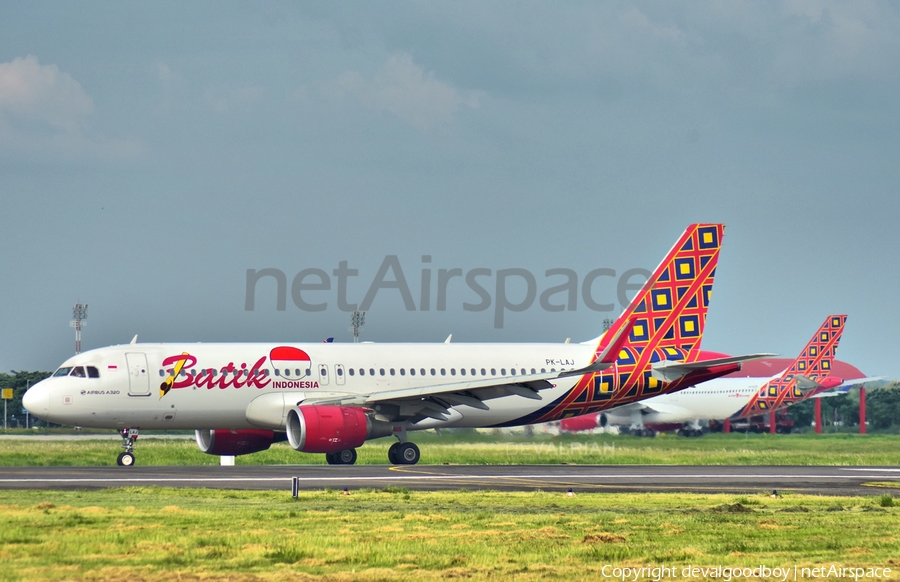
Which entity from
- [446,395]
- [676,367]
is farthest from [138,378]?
[676,367]

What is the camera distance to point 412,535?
16.9m

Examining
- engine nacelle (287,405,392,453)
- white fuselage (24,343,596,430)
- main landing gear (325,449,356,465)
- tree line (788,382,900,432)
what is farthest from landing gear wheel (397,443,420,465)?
tree line (788,382,900,432)

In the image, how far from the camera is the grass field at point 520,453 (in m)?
40.2

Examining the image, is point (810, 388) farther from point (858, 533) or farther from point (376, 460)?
point (858, 533)

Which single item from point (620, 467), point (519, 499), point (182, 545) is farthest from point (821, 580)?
point (620, 467)

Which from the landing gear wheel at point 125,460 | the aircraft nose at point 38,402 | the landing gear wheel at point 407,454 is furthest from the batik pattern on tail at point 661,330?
the aircraft nose at point 38,402

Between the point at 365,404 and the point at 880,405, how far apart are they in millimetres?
51004

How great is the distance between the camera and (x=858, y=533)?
17.6 m

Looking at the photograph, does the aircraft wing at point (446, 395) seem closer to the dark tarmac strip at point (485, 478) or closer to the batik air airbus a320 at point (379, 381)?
the batik air airbus a320 at point (379, 381)

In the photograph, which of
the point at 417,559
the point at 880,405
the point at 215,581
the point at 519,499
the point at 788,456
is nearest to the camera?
the point at 215,581

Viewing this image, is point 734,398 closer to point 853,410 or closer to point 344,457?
point 853,410

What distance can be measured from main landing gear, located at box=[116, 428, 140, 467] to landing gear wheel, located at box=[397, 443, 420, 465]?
7.95 metres

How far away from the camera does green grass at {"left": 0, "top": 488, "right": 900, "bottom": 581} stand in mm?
13969

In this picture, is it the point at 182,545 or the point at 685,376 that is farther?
the point at 685,376
